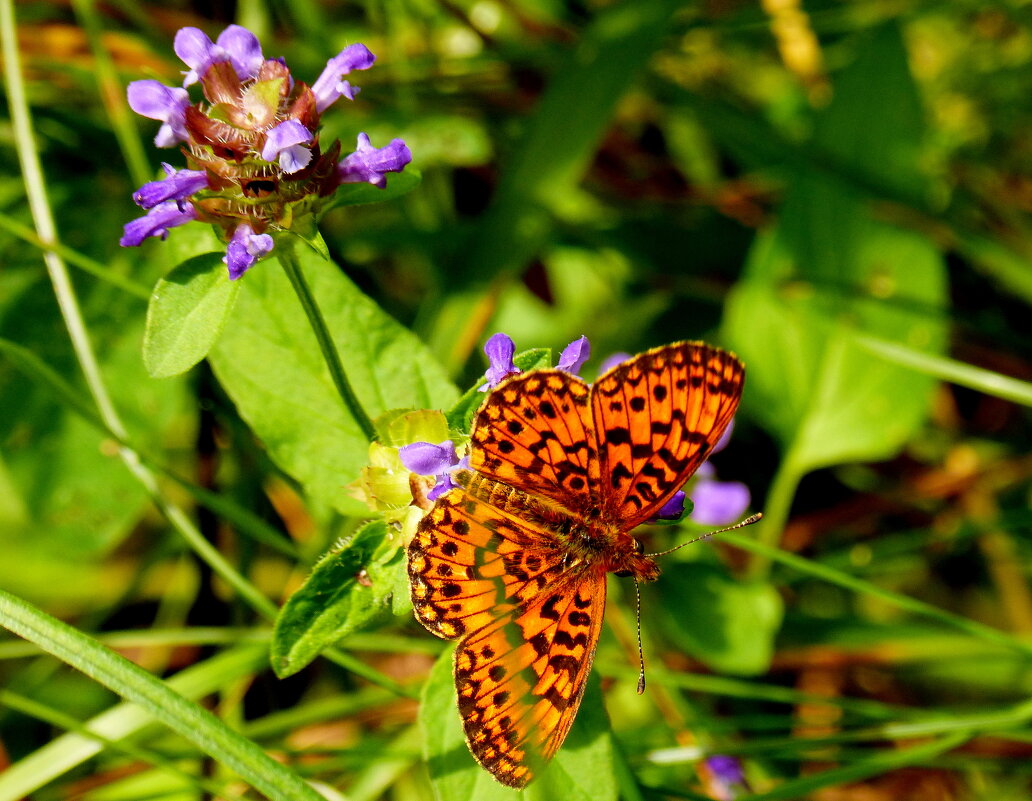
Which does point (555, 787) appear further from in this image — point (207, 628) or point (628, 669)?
point (207, 628)

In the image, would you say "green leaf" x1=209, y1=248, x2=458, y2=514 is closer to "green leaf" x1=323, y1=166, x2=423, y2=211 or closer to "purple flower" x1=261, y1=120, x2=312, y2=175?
"green leaf" x1=323, y1=166, x2=423, y2=211

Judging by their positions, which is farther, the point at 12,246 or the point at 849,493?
the point at 849,493

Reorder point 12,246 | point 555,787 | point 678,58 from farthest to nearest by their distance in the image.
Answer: point 678,58
point 12,246
point 555,787

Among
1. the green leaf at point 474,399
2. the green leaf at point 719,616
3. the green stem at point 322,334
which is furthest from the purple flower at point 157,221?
the green leaf at point 719,616

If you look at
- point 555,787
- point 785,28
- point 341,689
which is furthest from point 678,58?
point 555,787

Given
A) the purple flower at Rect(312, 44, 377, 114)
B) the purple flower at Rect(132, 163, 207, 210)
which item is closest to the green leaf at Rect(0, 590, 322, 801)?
the purple flower at Rect(132, 163, 207, 210)

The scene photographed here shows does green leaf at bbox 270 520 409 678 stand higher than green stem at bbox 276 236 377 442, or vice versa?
green stem at bbox 276 236 377 442

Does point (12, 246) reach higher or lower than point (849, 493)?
higher

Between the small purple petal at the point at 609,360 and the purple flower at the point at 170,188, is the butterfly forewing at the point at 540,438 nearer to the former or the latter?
the purple flower at the point at 170,188
